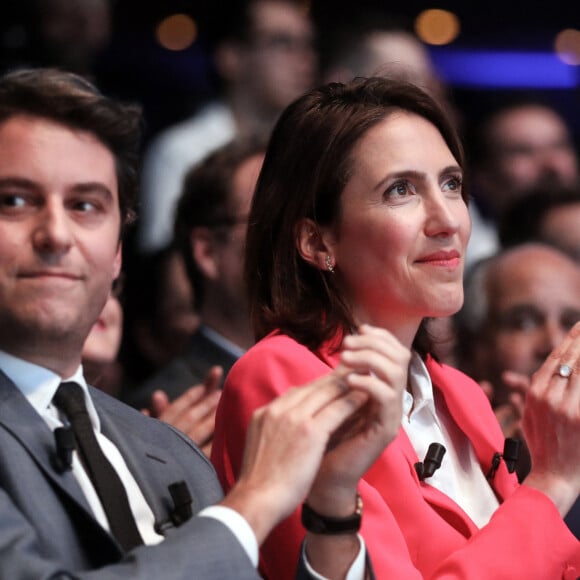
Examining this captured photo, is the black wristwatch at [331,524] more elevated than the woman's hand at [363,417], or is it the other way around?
the woman's hand at [363,417]

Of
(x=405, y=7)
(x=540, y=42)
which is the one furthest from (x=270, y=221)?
(x=540, y=42)

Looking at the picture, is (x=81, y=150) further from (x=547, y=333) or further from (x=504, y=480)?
(x=547, y=333)

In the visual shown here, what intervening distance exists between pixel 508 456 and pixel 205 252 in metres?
1.44

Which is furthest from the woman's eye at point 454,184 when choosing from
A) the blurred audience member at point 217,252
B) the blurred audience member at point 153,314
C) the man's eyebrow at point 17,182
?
the blurred audience member at point 153,314

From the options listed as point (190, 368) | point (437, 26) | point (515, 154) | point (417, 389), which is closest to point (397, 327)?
point (417, 389)

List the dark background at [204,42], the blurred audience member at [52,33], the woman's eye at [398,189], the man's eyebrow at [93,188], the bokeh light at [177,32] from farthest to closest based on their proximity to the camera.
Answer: the bokeh light at [177,32] < the dark background at [204,42] < the blurred audience member at [52,33] < the woman's eye at [398,189] < the man's eyebrow at [93,188]

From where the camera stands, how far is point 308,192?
2510 millimetres

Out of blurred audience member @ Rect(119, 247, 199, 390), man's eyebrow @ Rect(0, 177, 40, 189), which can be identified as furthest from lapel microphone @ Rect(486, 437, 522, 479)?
blurred audience member @ Rect(119, 247, 199, 390)

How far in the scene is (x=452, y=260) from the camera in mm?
2475

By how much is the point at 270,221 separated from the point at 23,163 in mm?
564

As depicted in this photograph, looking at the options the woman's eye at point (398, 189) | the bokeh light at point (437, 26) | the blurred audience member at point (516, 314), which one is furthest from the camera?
the bokeh light at point (437, 26)

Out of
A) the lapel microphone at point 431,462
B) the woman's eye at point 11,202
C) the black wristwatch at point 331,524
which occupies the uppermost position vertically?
the woman's eye at point 11,202

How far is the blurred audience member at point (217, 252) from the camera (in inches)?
140

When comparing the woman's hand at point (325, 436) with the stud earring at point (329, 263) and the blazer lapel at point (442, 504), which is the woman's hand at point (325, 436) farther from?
the stud earring at point (329, 263)
